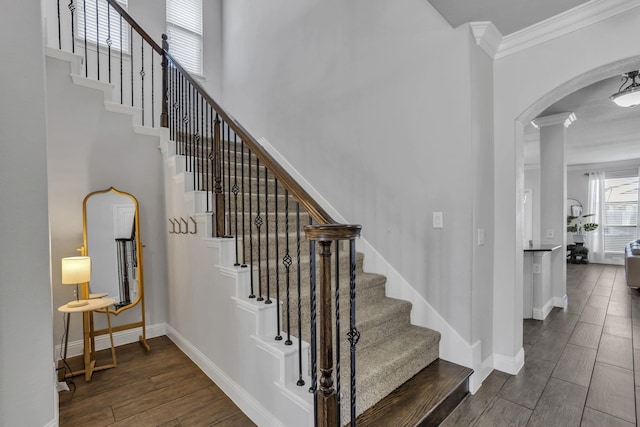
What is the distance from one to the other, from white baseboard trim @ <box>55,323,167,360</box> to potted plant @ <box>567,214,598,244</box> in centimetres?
1025

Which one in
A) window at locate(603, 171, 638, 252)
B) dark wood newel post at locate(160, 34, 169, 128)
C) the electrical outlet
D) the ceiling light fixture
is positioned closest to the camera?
the electrical outlet

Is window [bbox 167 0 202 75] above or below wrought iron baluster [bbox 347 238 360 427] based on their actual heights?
above

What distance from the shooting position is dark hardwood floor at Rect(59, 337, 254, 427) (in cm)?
195

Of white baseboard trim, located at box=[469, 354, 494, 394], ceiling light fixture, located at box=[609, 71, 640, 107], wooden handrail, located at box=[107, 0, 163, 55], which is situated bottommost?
white baseboard trim, located at box=[469, 354, 494, 394]

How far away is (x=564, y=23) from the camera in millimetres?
2102

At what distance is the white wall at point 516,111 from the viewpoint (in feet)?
6.89

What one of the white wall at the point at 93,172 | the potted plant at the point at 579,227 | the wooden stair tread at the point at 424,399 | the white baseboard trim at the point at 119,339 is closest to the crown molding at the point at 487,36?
the wooden stair tread at the point at 424,399

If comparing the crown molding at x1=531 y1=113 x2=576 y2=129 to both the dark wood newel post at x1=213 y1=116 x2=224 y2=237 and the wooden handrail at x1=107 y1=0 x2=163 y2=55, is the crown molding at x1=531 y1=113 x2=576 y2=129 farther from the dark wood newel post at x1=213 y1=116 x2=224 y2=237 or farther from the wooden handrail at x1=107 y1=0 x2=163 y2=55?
the wooden handrail at x1=107 y1=0 x2=163 y2=55

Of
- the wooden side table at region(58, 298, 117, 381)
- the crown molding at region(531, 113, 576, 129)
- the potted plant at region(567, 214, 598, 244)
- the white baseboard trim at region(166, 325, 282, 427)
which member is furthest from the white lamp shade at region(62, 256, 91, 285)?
the potted plant at region(567, 214, 598, 244)

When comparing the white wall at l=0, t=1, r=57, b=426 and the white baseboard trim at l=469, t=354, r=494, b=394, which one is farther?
the white baseboard trim at l=469, t=354, r=494, b=394

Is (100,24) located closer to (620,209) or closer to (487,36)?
(487,36)

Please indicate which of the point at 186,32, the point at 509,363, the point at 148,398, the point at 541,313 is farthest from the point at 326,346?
the point at 186,32

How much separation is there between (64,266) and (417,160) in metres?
2.96

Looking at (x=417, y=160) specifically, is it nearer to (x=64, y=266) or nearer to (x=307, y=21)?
(x=307, y=21)
